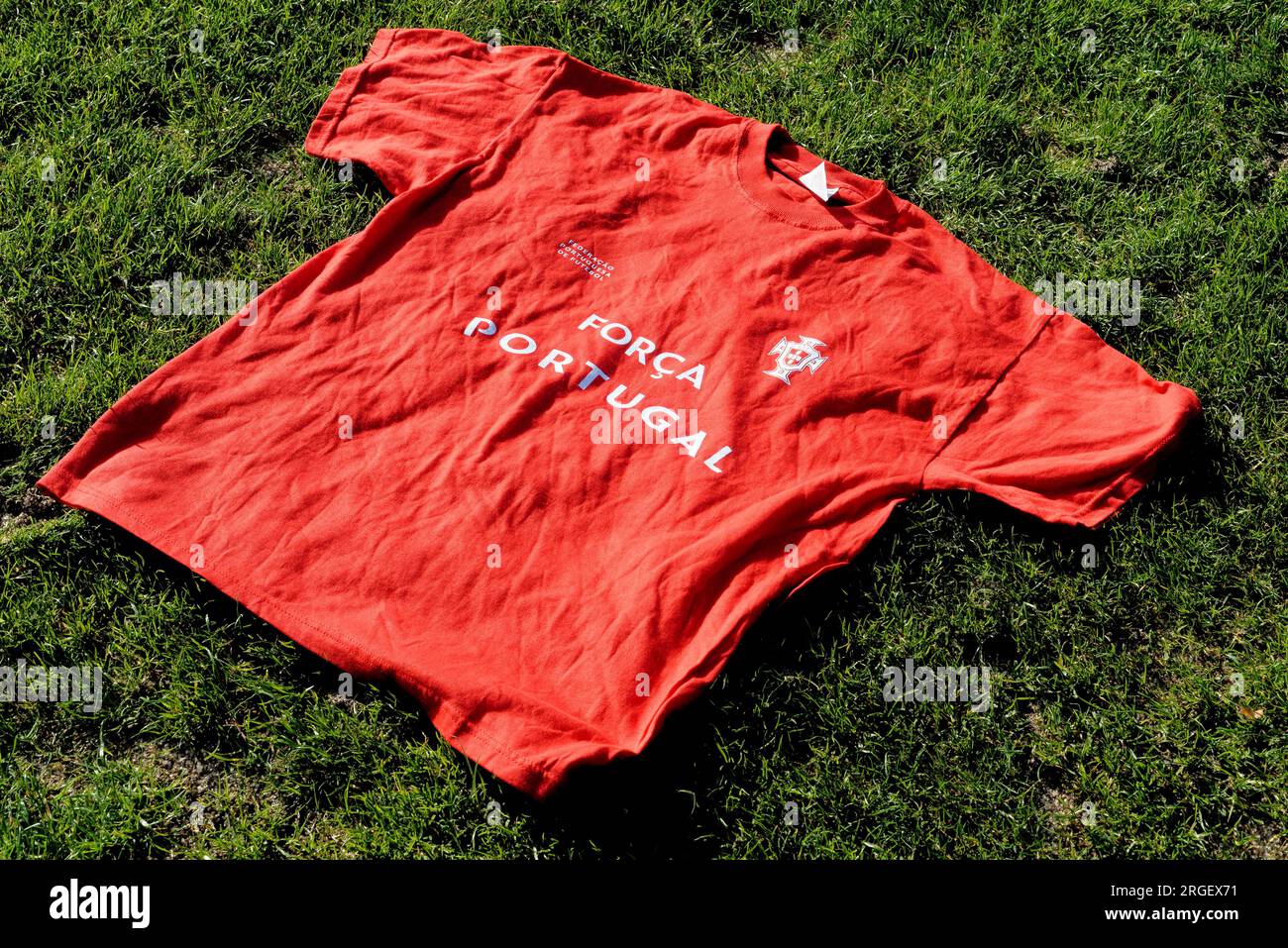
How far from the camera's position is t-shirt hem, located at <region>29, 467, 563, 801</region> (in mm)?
2643

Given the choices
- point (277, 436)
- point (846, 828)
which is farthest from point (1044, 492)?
point (277, 436)

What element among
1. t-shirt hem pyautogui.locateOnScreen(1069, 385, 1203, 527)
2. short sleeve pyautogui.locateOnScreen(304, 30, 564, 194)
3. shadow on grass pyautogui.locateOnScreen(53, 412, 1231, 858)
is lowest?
shadow on grass pyautogui.locateOnScreen(53, 412, 1231, 858)

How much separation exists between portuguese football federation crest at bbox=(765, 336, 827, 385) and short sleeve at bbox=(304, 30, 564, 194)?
1.22 meters

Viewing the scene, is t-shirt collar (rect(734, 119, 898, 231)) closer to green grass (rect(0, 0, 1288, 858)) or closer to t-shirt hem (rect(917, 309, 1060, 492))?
green grass (rect(0, 0, 1288, 858))

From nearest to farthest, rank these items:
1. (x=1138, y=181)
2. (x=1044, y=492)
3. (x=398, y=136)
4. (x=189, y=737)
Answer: (x=189, y=737), (x=1044, y=492), (x=398, y=136), (x=1138, y=181)

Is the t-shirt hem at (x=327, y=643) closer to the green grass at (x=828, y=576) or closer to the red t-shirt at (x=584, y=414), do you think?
the red t-shirt at (x=584, y=414)

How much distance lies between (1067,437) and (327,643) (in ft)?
7.04

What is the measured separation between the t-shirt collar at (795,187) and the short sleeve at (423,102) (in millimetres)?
757

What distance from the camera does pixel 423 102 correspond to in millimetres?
3676

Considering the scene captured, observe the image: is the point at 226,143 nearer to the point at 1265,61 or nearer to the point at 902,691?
the point at 902,691

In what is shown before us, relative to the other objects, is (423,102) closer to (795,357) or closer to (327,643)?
(795,357)

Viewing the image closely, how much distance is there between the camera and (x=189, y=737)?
2910 millimetres

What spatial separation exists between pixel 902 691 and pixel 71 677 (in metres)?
2.29

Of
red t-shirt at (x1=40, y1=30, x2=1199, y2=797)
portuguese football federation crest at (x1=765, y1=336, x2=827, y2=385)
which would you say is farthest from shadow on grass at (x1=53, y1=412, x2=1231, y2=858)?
portuguese football federation crest at (x1=765, y1=336, x2=827, y2=385)
